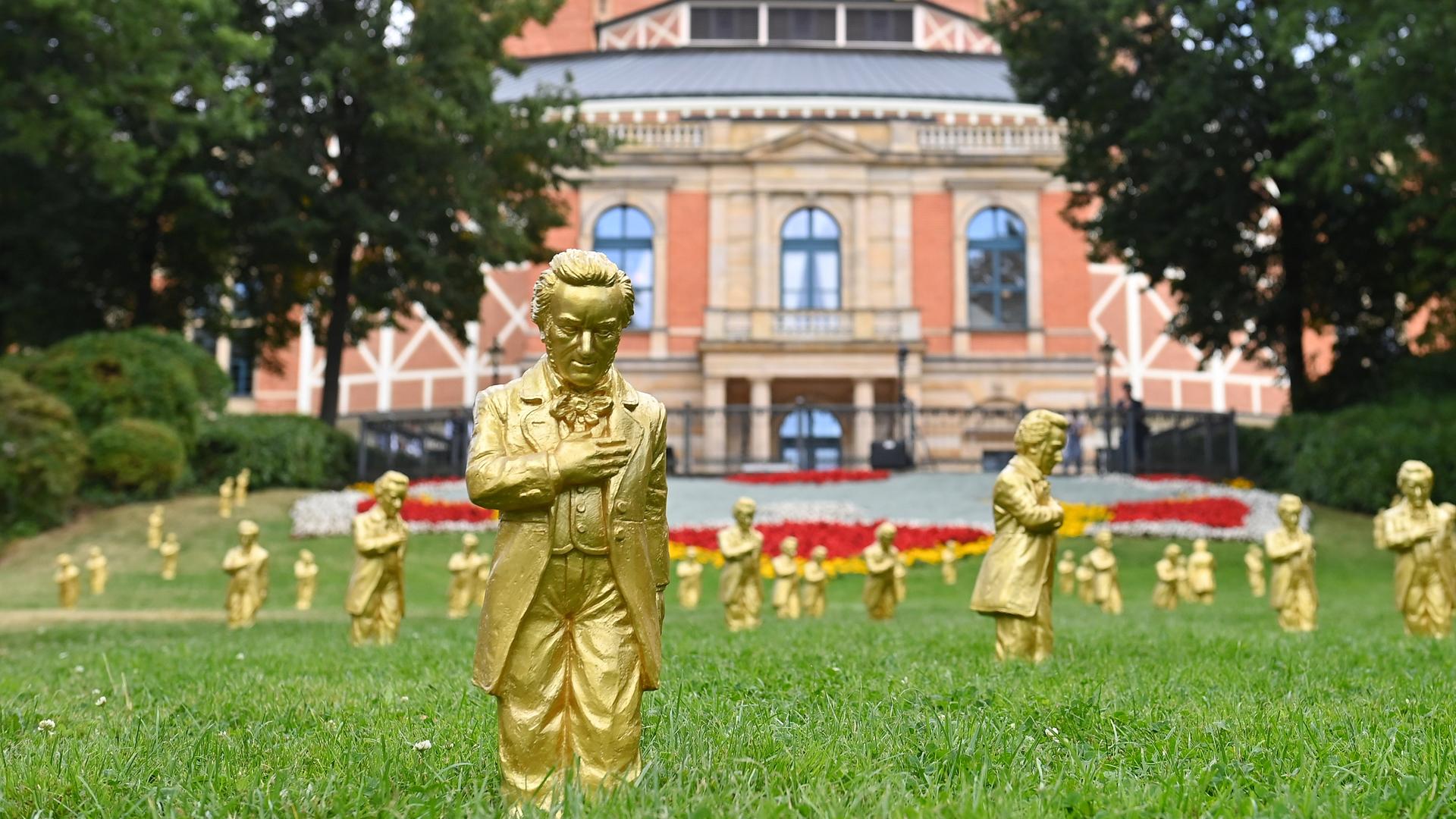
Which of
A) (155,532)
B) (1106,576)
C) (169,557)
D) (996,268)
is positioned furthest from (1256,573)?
(996,268)

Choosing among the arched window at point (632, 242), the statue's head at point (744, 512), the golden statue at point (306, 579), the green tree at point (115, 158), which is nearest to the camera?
the statue's head at point (744, 512)

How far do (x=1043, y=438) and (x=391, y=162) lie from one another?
21441mm

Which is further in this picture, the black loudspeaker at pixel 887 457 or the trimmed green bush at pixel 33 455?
the black loudspeaker at pixel 887 457

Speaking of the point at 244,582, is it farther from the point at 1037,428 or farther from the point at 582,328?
the point at 582,328

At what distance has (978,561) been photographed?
18969 mm

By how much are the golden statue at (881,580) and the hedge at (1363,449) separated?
39.7 ft

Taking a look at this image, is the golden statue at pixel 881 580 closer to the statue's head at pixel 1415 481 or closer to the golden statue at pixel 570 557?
the statue's head at pixel 1415 481

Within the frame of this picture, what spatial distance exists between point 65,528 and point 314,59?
33.0 feet

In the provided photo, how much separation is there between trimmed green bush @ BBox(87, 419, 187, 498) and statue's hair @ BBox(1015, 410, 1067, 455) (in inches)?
716

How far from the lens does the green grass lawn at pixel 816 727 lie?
12.2 ft

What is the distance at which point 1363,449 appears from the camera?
22.1 meters

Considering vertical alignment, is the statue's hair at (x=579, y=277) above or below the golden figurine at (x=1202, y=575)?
above

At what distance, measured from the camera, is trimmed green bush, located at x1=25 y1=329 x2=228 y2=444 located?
21562mm

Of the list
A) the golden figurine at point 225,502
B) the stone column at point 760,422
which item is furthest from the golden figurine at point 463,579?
the stone column at point 760,422
